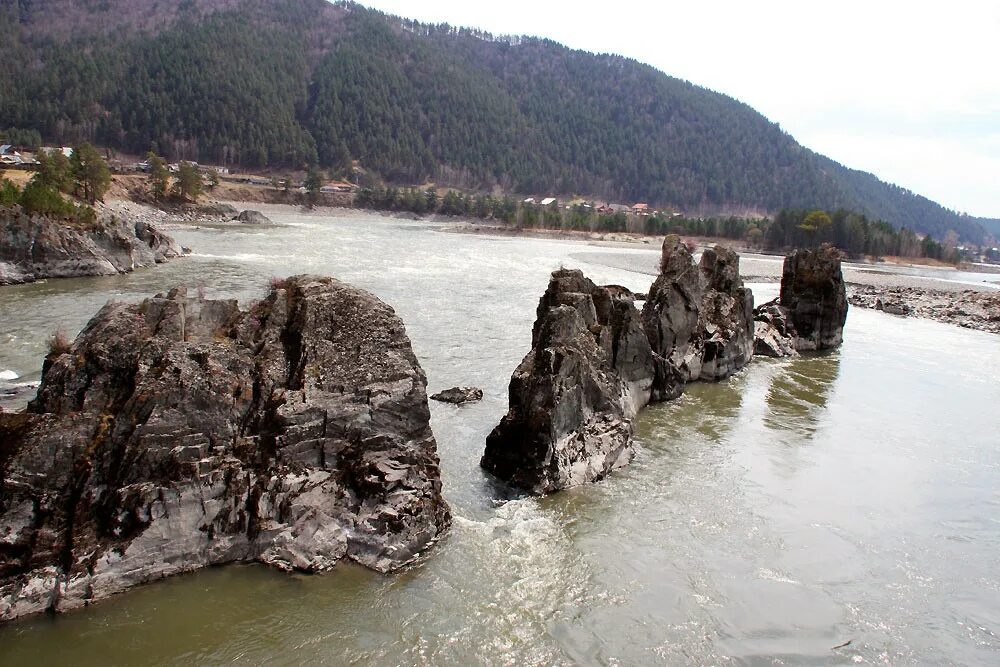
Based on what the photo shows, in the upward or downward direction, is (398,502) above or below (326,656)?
above

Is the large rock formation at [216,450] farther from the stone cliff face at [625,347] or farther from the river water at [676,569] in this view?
the stone cliff face at [625,347]

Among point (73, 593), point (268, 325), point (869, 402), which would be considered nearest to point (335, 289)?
point (268, 325)

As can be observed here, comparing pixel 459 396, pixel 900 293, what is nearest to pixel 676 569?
pixel 459 396

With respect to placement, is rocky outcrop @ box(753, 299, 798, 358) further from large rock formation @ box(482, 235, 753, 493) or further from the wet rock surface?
the wet rock surface

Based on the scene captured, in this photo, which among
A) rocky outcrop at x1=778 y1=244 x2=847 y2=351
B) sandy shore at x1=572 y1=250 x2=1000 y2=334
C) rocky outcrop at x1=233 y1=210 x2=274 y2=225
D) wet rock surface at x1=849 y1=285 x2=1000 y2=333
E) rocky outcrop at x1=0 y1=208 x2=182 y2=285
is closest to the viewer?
rocky outcrop at x1=778 y1=244 x2=847 y2=351

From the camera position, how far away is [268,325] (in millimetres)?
13430

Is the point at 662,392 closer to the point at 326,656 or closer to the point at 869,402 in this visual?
the point at 869,402

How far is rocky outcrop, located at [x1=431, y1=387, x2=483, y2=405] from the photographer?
69.8 ft

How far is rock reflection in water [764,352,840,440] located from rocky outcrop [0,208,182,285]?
137ft

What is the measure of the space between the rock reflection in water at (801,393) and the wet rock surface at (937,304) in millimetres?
23142

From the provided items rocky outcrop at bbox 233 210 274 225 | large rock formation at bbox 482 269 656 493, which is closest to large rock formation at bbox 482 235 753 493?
large rock formation at bbox 482 269 656 493

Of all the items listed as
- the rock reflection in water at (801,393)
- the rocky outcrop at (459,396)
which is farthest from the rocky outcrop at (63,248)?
the rock reflection in water at (801,393)

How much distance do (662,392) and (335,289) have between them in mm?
14134

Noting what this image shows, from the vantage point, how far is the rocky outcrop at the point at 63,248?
132 ft
